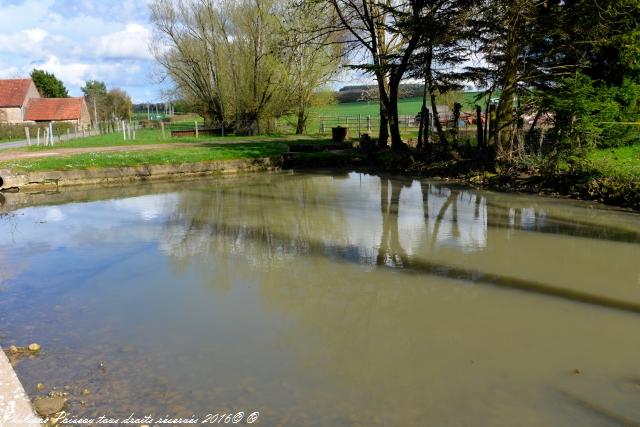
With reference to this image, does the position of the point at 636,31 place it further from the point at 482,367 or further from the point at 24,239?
the point at 24,239

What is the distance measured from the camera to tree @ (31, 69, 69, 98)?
70625 mm

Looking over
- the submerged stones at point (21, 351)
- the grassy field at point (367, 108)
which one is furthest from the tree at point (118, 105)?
the submerged stones at point (21, 351)

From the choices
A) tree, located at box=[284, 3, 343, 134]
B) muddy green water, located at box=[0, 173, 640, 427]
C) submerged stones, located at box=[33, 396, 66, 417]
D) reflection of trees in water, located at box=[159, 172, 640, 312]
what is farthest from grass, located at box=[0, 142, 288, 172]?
submerged stones, located at box=[33, 396, 66, 417]

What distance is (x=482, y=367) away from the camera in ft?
14.3

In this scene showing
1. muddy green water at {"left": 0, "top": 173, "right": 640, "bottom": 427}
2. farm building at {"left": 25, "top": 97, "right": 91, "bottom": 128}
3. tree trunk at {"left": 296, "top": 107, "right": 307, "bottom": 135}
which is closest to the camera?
muddy green water at {"left": 0, "top": 173, "right": 640, "bottom": 427}

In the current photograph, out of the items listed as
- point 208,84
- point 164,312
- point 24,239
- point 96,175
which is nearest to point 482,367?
point 164,312

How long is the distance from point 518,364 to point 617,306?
76.7 inches

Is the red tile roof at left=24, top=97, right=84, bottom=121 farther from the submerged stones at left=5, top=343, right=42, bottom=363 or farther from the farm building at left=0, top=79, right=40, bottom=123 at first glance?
the submerged stones at left=5, top=343, right=42, bottom=363

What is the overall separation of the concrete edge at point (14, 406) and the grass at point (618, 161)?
11.4 meters

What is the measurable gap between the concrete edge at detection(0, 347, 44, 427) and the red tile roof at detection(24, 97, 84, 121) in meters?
61.4

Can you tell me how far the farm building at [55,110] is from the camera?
58.3m

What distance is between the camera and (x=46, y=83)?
233ft

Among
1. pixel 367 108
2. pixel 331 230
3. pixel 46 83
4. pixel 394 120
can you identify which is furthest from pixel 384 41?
pixel 46 83

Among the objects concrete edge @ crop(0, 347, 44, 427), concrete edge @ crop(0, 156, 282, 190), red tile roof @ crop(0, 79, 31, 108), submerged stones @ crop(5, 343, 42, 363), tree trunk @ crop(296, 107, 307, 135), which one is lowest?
submerged stones @ crop(5, 343, 42, 363)
